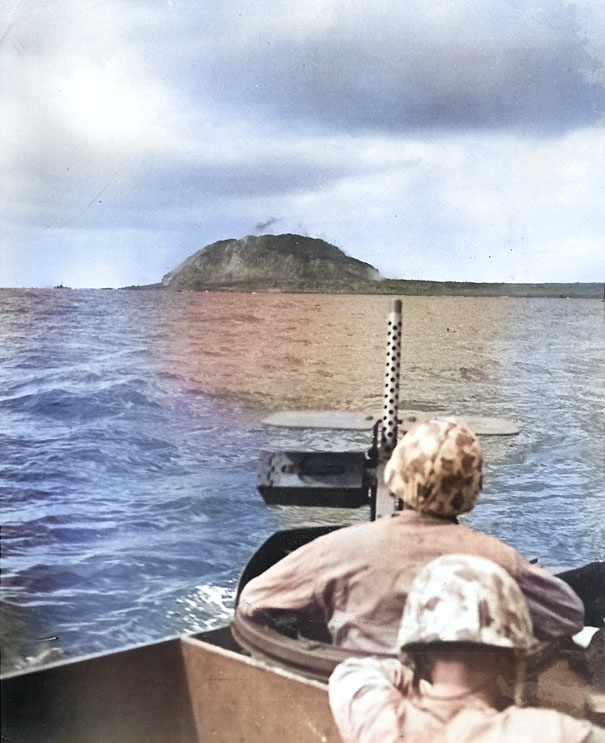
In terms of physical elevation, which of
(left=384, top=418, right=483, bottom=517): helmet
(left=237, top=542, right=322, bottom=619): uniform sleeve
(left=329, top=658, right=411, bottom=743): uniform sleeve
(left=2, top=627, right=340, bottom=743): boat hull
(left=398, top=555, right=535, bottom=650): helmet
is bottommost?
(left=2, top=627, right=340, bottom=743): boat hull

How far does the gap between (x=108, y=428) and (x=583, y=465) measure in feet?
Result: 8.04

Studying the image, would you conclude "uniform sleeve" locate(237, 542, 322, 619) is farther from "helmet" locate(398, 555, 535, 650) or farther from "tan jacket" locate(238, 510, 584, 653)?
"helmet" locate(398, 555, 535, 650)

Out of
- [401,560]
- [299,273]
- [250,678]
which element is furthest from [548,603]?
[299,273]

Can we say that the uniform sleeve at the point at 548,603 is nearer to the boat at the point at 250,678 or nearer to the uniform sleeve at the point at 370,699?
the boat at the point at 250,678

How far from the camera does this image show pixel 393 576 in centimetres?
214

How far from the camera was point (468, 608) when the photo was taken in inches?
69.9

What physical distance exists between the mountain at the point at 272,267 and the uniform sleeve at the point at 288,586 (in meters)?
1.38

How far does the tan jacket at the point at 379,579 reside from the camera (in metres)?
2.07

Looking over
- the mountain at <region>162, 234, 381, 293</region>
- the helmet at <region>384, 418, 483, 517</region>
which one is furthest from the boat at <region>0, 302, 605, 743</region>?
the mountain at <region>162, 234, 381, 293</region>

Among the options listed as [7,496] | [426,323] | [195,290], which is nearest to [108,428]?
[7,496]

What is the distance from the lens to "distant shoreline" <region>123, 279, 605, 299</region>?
10.6 ft

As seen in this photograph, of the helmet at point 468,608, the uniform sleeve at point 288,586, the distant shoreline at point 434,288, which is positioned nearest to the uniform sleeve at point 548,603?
the helmet at point 468,608

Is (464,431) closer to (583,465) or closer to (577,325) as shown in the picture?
(577,325)

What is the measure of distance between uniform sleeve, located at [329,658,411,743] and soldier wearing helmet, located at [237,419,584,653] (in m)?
0.18
